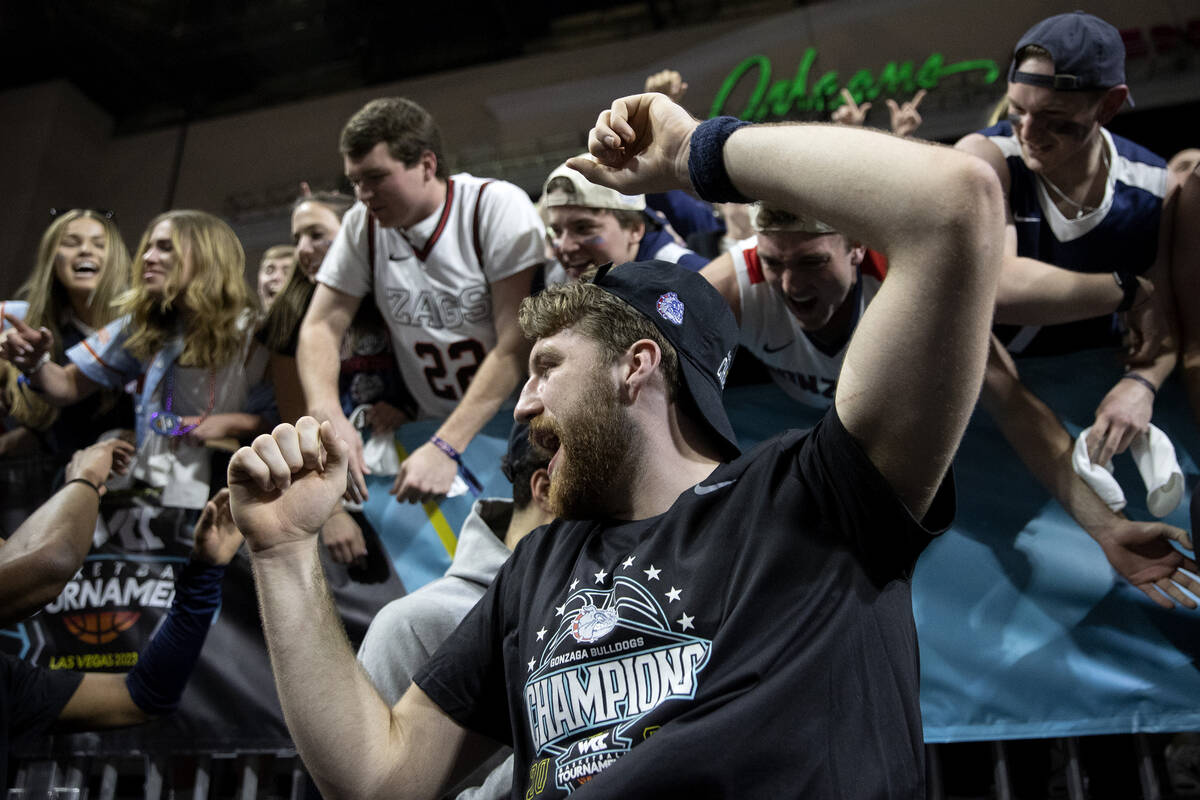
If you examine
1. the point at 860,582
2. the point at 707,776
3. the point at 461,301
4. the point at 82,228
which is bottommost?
the point at 707,776

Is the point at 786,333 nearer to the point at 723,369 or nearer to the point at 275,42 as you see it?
the point at 723,369

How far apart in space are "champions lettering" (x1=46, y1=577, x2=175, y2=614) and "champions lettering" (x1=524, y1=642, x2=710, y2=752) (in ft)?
6.62

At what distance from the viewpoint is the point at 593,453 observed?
1.68 m

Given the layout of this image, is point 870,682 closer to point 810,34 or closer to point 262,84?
point 810,34

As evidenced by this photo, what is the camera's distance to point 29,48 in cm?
946

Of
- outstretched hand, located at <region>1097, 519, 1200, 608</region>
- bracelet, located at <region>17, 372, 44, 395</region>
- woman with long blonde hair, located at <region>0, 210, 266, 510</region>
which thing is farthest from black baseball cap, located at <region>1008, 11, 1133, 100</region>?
bracelet, located at <region>17, 372, 44, 395</region>

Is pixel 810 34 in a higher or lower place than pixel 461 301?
higher

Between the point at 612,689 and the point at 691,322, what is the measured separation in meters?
0.71

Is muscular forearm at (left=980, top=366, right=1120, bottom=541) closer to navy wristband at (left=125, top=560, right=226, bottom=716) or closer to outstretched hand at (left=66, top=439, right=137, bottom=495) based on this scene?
navy wristband at (left=125, top=560, right=226, bottom=716)

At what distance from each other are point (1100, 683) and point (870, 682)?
1.33 m

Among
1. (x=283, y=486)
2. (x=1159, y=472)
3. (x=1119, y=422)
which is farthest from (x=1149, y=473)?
(x=283, y=486)

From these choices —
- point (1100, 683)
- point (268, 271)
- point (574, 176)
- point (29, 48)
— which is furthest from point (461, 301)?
point (29, 48)

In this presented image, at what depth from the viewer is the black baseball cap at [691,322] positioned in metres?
1.75

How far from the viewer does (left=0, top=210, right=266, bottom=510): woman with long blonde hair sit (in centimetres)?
319
